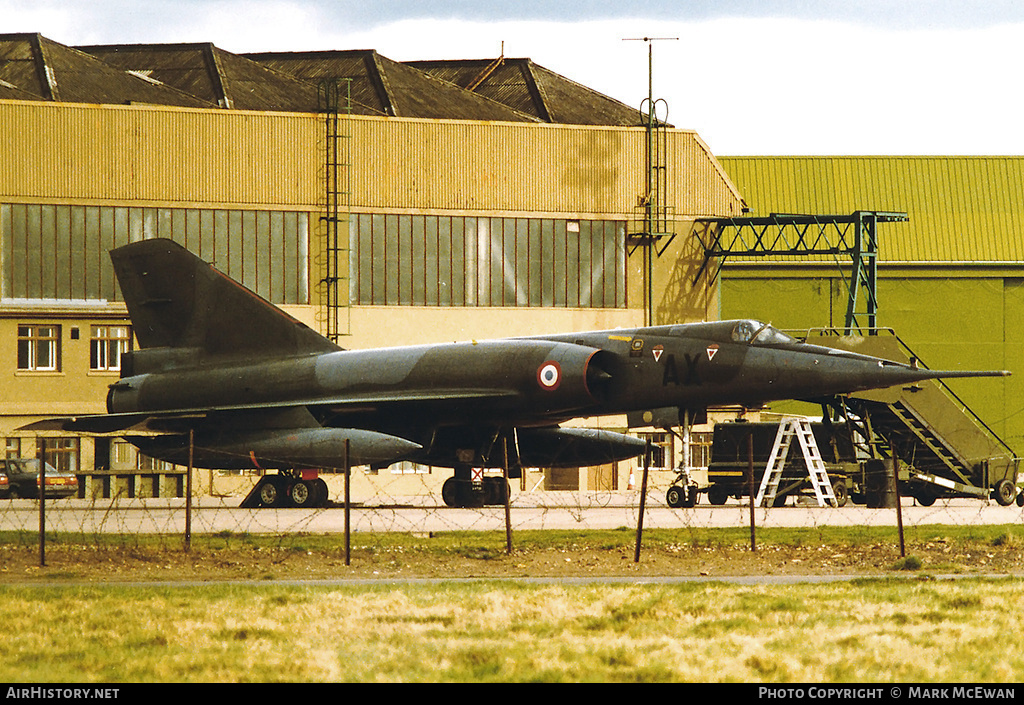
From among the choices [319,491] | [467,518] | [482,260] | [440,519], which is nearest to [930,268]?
[482,260]

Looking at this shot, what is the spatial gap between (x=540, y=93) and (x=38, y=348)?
2058cm

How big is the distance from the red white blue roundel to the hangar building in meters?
17.4

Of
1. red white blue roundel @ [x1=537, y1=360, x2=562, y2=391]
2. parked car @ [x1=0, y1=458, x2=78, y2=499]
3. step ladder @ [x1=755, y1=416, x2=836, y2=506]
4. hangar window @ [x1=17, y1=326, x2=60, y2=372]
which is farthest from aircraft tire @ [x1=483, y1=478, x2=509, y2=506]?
hangar window @ [x1=17, y1=326, x2=60, y2=372]

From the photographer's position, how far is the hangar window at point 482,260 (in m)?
44.8

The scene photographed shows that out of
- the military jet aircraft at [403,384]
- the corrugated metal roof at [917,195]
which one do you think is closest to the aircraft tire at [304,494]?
the military jet aircraft at [403,384]

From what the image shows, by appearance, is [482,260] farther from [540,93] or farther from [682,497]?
[682,497]

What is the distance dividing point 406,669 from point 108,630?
3.26 metres

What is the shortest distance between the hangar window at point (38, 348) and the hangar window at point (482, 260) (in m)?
9.59

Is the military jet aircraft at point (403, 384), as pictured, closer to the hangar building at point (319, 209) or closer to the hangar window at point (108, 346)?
the hangar window at point (108, 346)

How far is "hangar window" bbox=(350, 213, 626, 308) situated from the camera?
4478cm

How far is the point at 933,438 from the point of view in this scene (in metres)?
32.1

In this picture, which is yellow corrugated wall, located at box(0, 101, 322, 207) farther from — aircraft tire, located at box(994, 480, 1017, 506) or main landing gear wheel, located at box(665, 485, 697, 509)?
aircraft tire, located at box(994, 480, 1017, 506)

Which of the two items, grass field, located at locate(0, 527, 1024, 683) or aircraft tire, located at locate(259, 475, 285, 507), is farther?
aircraft tire, located at locate(259, 475, 285, 507)

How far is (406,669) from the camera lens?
967 cm
